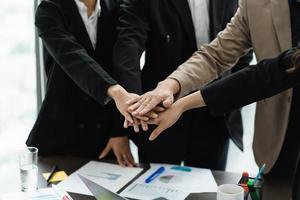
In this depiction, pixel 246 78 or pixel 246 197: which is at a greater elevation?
pixel 246 78

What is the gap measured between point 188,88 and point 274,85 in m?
0.47

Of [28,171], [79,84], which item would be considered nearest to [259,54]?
[79,84]

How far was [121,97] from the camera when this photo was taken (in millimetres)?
1876

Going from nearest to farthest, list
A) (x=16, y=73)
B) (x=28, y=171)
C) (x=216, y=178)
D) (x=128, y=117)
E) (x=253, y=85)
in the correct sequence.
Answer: (x=253, y=85) < (x=28, y=171) < (x=216, y=178) < (x=128, y=117) < (x=16, y=73)

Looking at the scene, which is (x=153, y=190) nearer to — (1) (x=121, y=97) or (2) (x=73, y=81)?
(1) (x=121, y=97)

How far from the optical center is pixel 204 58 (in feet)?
6.38

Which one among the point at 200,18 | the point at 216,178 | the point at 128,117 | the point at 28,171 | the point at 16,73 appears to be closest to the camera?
the point at 28,171

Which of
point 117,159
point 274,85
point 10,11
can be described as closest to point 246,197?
point 274,85

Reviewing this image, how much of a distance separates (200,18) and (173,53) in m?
0.20

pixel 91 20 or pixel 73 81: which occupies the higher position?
pixel 91 20

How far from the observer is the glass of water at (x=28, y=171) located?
5.32ft

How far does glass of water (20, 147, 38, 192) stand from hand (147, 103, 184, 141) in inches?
17.6

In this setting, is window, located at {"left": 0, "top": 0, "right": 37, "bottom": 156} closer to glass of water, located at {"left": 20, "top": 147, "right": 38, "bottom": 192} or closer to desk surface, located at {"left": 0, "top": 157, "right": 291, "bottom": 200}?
desk surface, located at {"left": 0, "top": 157, "right": 291, "bottom": 200}

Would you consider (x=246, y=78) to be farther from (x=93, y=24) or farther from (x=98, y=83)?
(x=93, y=24)
